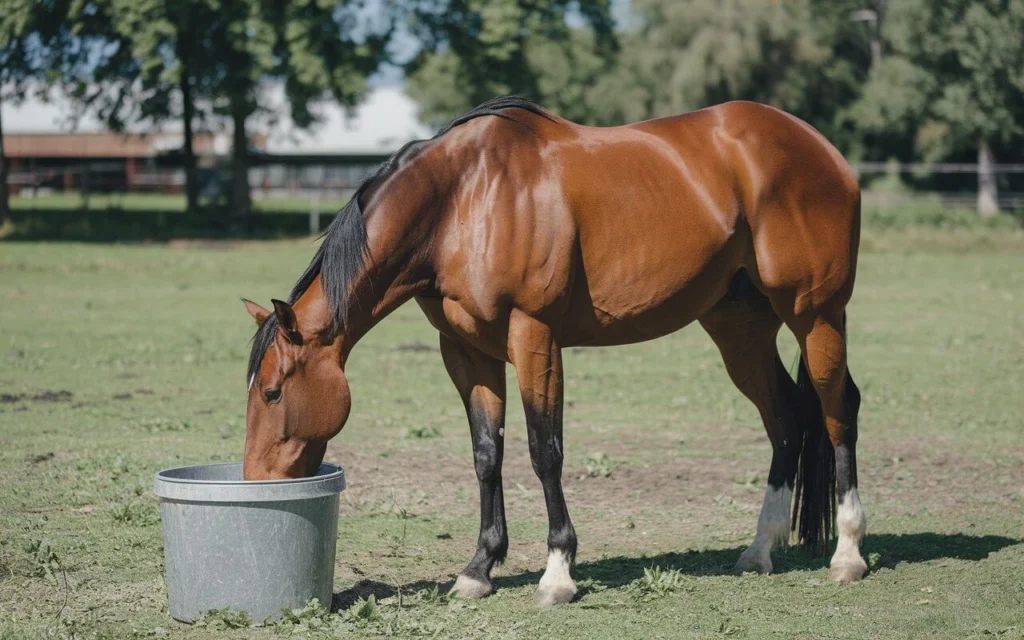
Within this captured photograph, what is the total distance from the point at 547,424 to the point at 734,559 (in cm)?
146

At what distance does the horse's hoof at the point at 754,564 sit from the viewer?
586 centimetres

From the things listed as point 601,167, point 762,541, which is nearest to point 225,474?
point 601,167

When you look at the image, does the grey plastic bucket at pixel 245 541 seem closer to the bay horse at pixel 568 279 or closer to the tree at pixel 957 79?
the bay horse at pixel 568 279

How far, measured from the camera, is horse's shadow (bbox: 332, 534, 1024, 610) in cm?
564

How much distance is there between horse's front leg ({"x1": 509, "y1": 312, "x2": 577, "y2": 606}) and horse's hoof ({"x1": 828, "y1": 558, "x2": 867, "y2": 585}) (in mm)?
1305

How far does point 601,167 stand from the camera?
5.56 meters

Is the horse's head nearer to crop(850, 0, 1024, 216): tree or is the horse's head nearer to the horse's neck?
the horse's neck

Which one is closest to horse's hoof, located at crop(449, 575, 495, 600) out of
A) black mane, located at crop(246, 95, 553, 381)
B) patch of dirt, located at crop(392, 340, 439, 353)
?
black mane, located at crop(246, 95, 553, 381)

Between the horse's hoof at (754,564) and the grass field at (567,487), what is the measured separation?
0.10m

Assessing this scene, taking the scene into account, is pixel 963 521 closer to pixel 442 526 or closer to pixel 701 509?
pixel 701 509

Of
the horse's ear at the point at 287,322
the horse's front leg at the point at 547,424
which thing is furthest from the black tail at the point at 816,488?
the horse's ear at the point at 287,322

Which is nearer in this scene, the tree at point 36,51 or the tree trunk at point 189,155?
the tree at point 36,51

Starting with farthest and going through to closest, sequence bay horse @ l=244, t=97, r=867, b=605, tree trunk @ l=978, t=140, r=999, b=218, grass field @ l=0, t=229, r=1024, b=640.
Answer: tree trunk @ l=978, t=140, r=999, b=218 → bay horse @ l=244, t=97, r=867, b=605 → grass field @ l=0, t=229, r=1024, b=640

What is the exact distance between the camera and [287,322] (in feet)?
16.5
